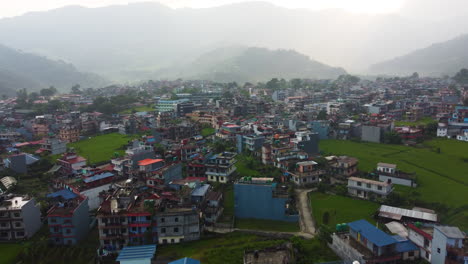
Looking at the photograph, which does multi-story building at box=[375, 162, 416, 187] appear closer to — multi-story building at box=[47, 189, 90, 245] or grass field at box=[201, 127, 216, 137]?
multi-story building at box=[47, 189, 90, 245]

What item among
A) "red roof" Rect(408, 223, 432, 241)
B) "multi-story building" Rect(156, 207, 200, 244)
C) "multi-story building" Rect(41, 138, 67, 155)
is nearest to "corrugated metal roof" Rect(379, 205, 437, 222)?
"red roof" Rect(408, 223, 432, 241)

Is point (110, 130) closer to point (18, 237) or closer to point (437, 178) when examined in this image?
point (18, 237)

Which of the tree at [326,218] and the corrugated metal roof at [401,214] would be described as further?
the tree at [326,218]

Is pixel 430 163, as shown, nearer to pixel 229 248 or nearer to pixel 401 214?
pixel 401 214

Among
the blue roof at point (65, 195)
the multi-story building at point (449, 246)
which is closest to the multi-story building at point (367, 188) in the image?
the multi-story building at point (449, 246)

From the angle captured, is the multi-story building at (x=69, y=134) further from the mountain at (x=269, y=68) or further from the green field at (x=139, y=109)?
the mountain at (x=269, y=68)

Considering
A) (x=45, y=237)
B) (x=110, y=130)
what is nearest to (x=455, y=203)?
(x=45, y=237)
